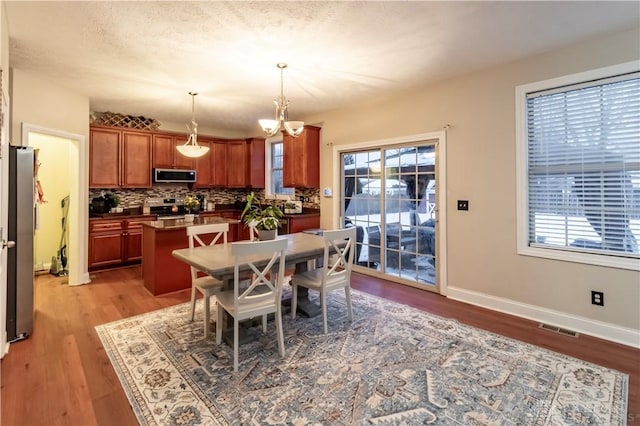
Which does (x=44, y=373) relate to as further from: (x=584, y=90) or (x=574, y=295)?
(x=584, y=90)

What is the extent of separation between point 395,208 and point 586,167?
209 centimetres

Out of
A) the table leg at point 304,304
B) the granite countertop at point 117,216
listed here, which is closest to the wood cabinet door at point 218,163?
the granite countertop at point 117,216

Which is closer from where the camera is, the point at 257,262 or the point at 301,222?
the point at 257,262

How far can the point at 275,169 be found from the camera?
21.4 feet

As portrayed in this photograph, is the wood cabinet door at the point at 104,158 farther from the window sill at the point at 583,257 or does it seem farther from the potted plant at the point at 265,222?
the window sill at the point at 583,257

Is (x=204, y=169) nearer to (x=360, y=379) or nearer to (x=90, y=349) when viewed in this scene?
(x=90, y=349)

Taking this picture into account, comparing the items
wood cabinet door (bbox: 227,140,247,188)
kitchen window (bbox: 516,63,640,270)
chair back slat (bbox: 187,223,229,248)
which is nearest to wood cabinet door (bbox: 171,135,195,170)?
wood cabinet door (bbox: 227,140,247,188)

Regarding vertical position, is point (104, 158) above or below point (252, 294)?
above

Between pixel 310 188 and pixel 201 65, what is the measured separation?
9.09ft

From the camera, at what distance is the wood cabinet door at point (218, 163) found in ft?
20.9

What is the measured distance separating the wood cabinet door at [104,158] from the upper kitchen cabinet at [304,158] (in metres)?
2.75

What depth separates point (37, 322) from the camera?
10.1 ft

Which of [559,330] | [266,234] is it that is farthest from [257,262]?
[559,330]

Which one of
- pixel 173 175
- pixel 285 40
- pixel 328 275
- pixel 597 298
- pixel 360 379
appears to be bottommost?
pixel 360 379
